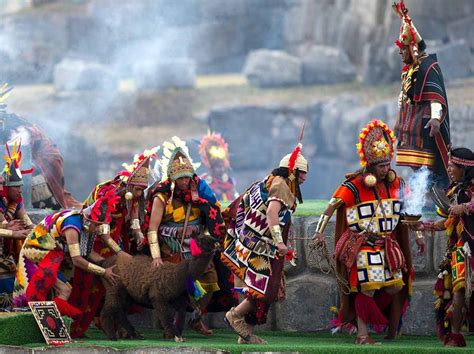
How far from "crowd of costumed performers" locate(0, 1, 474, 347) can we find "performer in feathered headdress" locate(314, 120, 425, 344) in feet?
0.04

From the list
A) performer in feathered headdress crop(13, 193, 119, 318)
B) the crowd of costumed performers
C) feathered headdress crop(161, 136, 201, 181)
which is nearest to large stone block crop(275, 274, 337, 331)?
the crowd of costumed performers

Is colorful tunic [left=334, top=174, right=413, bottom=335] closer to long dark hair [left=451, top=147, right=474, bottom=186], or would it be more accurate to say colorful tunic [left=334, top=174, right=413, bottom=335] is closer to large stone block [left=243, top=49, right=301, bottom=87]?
long dark hair [left=451, top=147, right=474, bottom=186]

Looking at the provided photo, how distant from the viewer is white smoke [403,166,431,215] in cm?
1227

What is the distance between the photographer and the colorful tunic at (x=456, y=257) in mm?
11812

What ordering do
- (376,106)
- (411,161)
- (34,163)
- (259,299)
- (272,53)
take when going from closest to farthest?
1. (259,299)
2. (411,161)
3. (34,163)
4. (376,106)
5. (272,53)

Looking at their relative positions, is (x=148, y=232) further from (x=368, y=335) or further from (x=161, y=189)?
(x=368, y=335)

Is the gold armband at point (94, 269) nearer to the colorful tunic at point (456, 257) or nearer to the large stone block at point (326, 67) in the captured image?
the colorful tunic at point (456, 257)

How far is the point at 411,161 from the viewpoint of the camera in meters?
13.3

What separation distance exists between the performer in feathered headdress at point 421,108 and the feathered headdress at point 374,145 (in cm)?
93

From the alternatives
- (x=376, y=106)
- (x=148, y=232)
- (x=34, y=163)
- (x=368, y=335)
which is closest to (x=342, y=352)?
(x=368, y=335)

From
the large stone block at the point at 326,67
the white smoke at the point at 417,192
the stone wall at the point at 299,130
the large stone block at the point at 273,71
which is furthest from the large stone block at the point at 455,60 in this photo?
the white smoke at the point at 417,192

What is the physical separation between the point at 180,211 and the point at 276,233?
4.02ft

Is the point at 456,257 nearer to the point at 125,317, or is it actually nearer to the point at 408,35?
the point at 408,35

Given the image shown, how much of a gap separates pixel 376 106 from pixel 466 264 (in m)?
22.5
